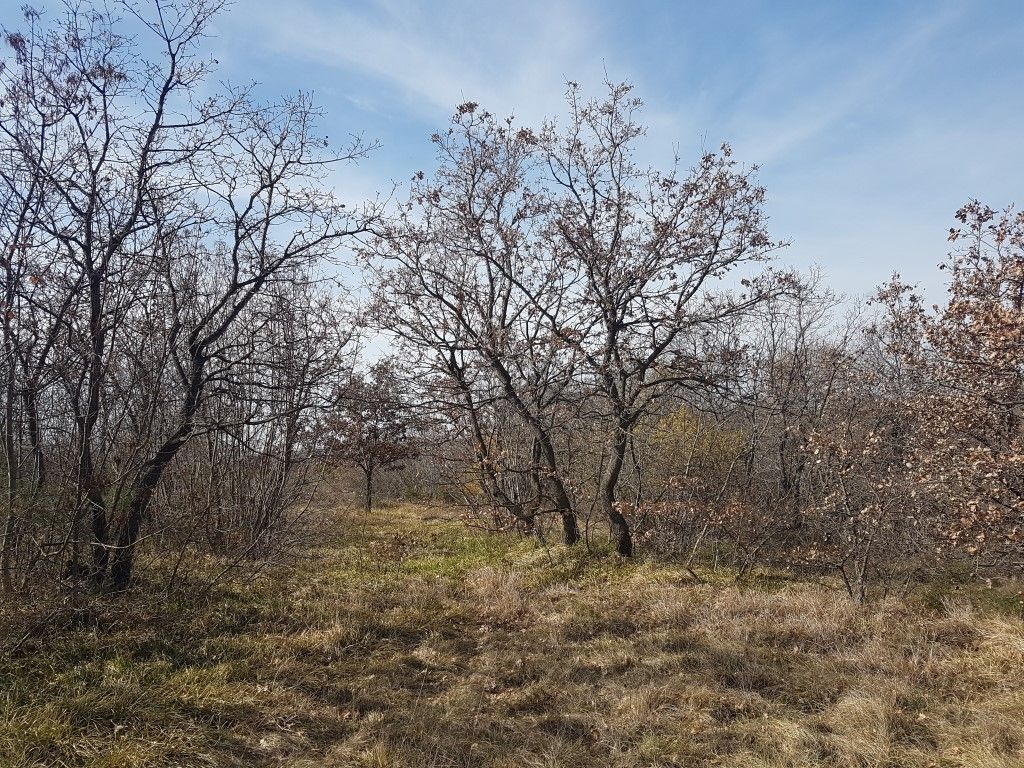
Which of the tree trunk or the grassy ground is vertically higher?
the tree trunk

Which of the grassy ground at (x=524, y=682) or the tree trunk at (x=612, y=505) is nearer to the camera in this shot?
the grassy ground at (x=524, y=682)

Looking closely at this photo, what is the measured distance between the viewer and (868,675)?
4.95m

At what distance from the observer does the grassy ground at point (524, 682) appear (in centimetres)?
397

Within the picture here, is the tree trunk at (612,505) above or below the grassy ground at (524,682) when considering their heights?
above

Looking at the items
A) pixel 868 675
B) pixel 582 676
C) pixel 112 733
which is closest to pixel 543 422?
pixel 582 676

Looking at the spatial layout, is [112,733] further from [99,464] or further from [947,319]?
[947,319]

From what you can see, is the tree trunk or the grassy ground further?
the tree trunk

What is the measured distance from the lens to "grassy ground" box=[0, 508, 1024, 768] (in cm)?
397

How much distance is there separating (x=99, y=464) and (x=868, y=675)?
6.99 m

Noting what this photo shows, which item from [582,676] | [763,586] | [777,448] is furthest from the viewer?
[777,448]

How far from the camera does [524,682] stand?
5.39 meters

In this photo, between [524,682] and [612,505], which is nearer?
[524,682]

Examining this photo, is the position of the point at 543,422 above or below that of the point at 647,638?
above

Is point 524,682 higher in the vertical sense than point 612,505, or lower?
lower
